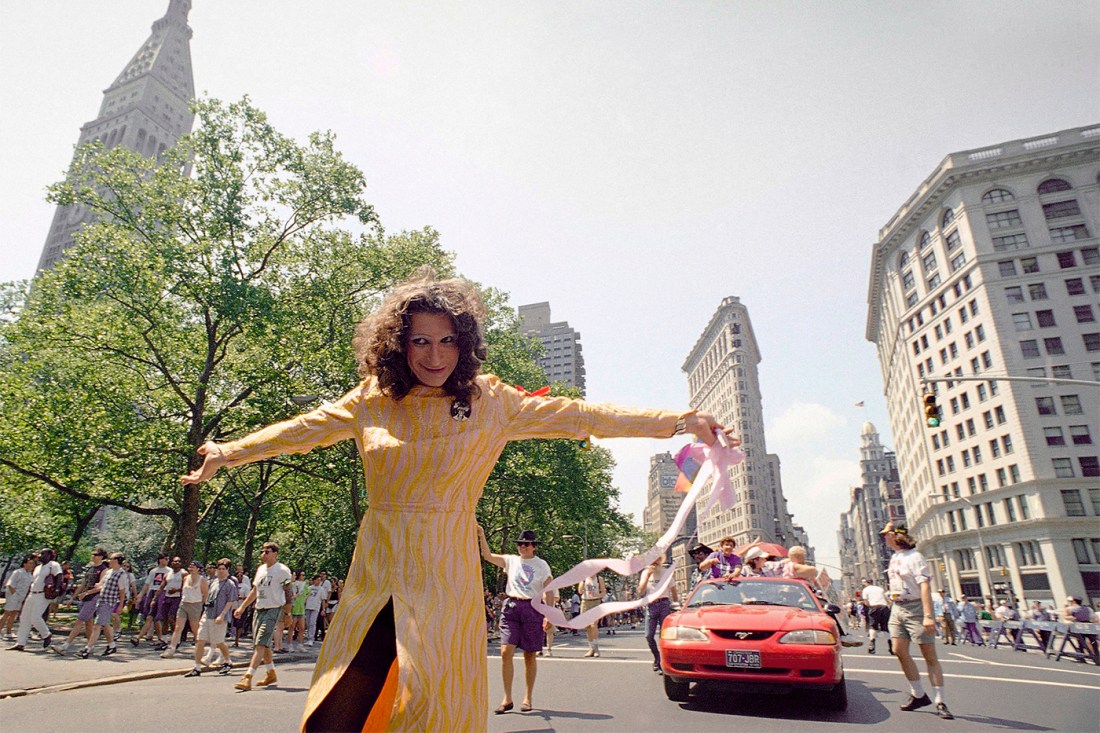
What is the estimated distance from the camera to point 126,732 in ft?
17.9

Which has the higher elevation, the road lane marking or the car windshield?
the car windshield

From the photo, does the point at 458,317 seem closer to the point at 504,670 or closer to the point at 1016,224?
the point at 504,670

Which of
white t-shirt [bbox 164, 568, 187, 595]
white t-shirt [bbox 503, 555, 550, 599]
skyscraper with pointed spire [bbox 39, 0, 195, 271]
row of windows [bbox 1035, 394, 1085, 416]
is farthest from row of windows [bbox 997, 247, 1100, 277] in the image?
skyscraper with pointed spire [bbox 39, 0, 195, 271]

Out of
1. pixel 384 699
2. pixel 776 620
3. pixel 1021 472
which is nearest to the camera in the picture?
pixel 384 699

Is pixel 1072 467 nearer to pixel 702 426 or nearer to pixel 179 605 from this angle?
pixel 179 605

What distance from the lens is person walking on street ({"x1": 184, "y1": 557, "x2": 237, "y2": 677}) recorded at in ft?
31.8

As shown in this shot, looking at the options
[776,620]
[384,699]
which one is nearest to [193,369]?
[776,620]

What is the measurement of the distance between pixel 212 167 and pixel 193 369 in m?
6.34

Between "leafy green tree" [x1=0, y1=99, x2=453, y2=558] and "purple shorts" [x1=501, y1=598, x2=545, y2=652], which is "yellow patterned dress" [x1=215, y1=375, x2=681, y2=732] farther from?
"leafy green tree" [x1=0, y1=99, x2=453, y2=558]

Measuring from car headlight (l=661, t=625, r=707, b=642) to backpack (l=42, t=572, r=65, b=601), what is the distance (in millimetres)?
11685

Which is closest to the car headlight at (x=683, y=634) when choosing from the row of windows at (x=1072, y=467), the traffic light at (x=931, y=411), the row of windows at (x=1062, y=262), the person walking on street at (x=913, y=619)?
the person walking on street at (x=913, y=619)

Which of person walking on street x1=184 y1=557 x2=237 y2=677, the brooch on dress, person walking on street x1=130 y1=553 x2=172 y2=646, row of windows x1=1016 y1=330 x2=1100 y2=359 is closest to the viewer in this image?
the brooch on dress

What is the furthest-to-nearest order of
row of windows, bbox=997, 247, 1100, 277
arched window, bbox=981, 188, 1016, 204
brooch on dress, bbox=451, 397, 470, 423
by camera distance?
1. arched window, bbox=981, 188, 1016, 204
2. row of windows, bbox=997, 247, 1100, 277
3. brooch on dress, bbox=451, 397, 470, 423

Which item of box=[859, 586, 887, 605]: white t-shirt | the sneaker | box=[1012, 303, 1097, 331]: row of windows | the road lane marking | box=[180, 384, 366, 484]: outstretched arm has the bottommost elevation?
the road lane marking
